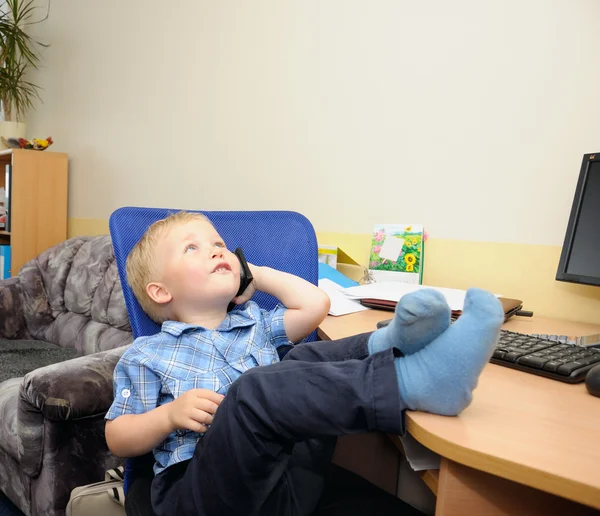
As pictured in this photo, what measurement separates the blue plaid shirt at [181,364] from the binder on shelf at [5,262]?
2.55 metres

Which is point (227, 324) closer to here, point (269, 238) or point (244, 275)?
point (244, 275)

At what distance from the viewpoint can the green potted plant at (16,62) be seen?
335cm

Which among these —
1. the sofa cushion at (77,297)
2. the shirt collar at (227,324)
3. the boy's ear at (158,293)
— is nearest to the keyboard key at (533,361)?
the shirt collar at (227,324)

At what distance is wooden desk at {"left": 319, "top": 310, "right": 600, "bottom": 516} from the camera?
0.51 m

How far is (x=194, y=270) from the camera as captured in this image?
1114 mm

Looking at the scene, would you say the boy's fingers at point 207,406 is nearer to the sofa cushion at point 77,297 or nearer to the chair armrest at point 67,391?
the chair armrest at point 67,391

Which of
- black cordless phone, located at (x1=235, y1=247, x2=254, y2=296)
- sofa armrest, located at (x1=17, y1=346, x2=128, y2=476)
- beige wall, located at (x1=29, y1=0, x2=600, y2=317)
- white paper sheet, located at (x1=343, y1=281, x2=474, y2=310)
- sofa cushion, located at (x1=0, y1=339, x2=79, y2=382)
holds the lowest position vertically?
sofa cushion, located at (x1=0, y1=339, x2=79, y2=382)

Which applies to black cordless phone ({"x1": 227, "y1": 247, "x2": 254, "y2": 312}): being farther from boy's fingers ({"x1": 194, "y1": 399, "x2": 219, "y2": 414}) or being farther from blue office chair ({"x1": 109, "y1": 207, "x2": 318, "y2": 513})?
boy's fingers ({"x1": 194, "y1": 399, "x2": 219, "y2": 414})

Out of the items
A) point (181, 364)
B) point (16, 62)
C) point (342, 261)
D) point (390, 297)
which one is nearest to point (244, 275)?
point (181, 364)

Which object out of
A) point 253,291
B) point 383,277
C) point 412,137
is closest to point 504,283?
point 383,277

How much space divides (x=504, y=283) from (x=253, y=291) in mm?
761

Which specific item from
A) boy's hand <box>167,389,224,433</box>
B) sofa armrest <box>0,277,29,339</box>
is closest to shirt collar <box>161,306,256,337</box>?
boy's hand <box>167,389,224,433</box>

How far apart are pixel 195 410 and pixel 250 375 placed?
0.19 m

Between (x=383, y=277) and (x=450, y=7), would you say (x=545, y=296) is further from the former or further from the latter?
(x=450, y=7)
